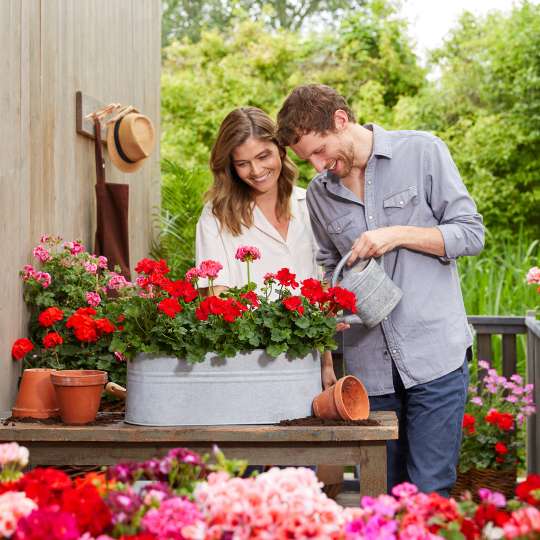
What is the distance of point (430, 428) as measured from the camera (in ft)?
7.24

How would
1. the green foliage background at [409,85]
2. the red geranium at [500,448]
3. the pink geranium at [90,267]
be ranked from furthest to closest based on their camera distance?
the green foliage background at [409,85]
the red geranium at [500,448]
the pink geranium at [90,267]

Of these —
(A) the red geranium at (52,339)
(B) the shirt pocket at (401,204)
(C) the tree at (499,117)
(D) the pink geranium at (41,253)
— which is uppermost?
(C) the tree at (499,117)

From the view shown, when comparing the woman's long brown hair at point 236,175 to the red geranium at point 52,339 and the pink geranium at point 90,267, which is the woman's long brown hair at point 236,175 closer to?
the pink geranium at point 90,267

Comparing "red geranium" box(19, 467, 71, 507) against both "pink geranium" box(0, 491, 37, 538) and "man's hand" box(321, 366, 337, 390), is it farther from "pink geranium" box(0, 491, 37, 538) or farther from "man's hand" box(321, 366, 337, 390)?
"man's hand" box(321, 366, 337, 390)

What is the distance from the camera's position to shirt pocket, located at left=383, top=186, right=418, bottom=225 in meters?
2.24


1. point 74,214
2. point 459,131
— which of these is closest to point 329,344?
point 74,214

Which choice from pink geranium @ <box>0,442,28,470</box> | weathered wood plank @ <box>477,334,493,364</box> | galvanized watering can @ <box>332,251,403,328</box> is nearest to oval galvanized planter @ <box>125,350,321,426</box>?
galvanized watering can @ <box>332,251,403,328</box>

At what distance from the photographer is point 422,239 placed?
6.97ft

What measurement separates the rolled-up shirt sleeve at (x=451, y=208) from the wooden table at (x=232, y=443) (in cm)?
52

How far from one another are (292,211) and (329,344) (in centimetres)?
90

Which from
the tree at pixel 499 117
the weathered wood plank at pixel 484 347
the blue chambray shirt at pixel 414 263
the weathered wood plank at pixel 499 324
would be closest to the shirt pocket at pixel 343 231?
the blue chambray shirt at pixel 414 263

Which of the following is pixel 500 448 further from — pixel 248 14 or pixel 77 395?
pixel 248 14

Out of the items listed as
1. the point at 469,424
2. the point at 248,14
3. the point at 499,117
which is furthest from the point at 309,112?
the point at 248,14

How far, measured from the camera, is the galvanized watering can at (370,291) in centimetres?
203
